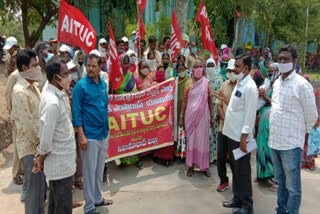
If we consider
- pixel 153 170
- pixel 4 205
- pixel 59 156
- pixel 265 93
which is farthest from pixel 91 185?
pixel 265 93

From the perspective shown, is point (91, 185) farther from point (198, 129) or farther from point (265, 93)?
point (265, 93)

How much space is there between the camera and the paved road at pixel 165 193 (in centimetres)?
386

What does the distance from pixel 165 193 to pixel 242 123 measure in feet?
5.14

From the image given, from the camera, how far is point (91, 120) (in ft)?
11.3

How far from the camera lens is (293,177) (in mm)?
3215

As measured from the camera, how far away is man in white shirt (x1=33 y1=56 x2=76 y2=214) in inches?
105

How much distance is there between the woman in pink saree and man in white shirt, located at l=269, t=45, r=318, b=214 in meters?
1.51

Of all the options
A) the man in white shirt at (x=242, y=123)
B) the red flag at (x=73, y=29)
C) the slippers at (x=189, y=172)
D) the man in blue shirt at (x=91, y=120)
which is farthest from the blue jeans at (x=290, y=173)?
the red flag at (x=73, y=29)

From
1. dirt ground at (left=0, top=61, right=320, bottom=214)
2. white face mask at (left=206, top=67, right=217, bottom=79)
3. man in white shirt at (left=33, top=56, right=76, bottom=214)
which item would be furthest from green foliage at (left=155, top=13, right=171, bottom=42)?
man in white shirt at (left=33, top=56, right=76, bottom=214)

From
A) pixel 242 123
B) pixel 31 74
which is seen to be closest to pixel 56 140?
pixel 31 74

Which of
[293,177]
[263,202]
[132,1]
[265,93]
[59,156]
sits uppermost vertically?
[132,1]

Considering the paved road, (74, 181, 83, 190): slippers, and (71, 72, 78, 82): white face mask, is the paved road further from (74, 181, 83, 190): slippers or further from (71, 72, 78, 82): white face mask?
(71, 72, 78, 82): white face mask

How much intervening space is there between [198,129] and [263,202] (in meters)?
1.43

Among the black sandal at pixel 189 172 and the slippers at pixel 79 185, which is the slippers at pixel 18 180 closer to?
the slippers at pixel 79 185
